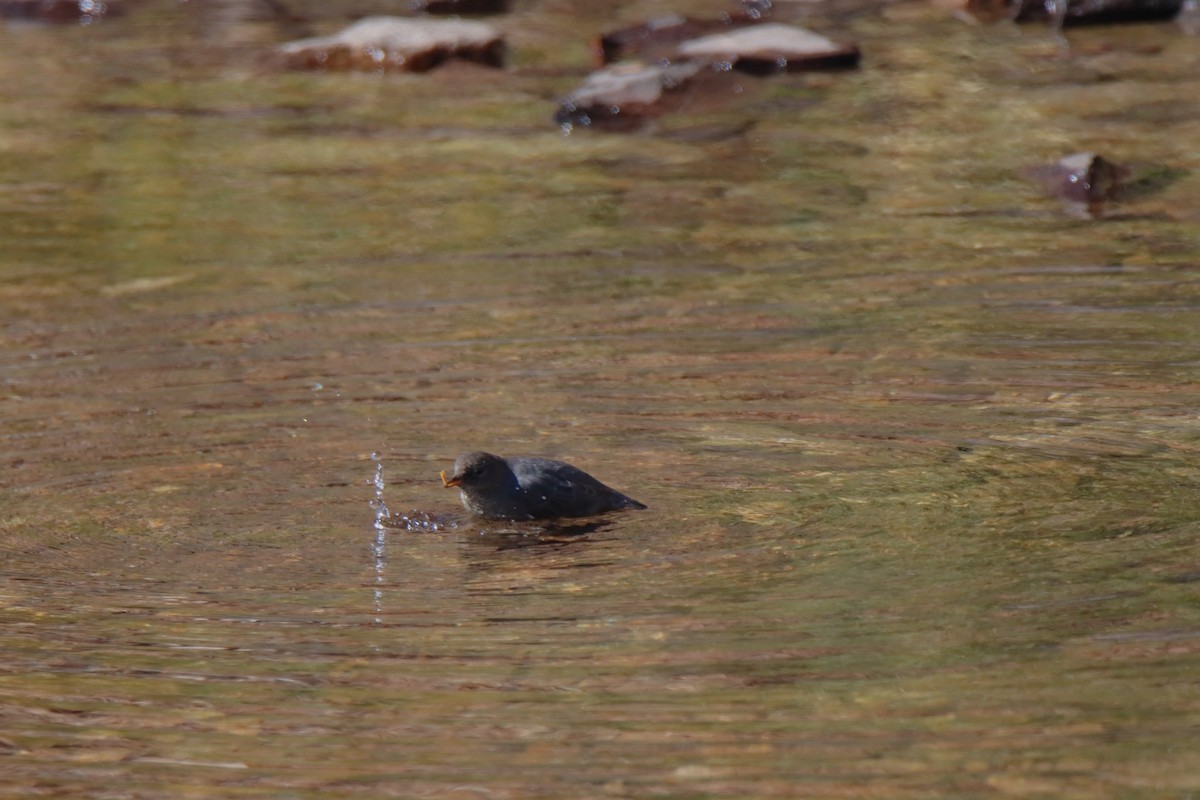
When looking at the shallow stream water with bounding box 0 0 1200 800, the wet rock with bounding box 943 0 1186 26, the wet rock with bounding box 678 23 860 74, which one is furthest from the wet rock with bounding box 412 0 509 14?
the wet rock with bounding box 943 0 1186 26

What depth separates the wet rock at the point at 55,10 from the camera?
55.7ft

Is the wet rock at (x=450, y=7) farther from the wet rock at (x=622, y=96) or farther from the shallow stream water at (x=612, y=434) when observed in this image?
the wet rock at (x=622, y=96)

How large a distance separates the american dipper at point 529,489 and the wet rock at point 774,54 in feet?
25.2

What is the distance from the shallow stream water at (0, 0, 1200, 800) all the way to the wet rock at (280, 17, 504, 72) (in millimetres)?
421

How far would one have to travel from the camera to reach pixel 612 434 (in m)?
7.62

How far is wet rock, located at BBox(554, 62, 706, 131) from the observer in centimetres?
1311

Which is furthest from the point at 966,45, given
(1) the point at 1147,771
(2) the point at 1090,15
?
(1) the point at 1147,771

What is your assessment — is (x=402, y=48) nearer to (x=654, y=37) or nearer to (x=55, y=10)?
(x=654, y=37)

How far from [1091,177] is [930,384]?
11.2ft

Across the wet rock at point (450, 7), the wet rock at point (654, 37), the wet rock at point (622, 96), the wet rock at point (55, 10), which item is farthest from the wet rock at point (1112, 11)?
the wet rock at point (55, 10)

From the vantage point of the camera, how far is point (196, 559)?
641 cm

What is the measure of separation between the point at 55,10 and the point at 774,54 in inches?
276

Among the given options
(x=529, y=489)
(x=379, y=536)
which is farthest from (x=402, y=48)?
(x=379, y=536)

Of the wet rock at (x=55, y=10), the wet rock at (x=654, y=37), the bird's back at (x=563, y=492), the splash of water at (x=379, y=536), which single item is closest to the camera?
the splash of water at (x=379, y=536)
